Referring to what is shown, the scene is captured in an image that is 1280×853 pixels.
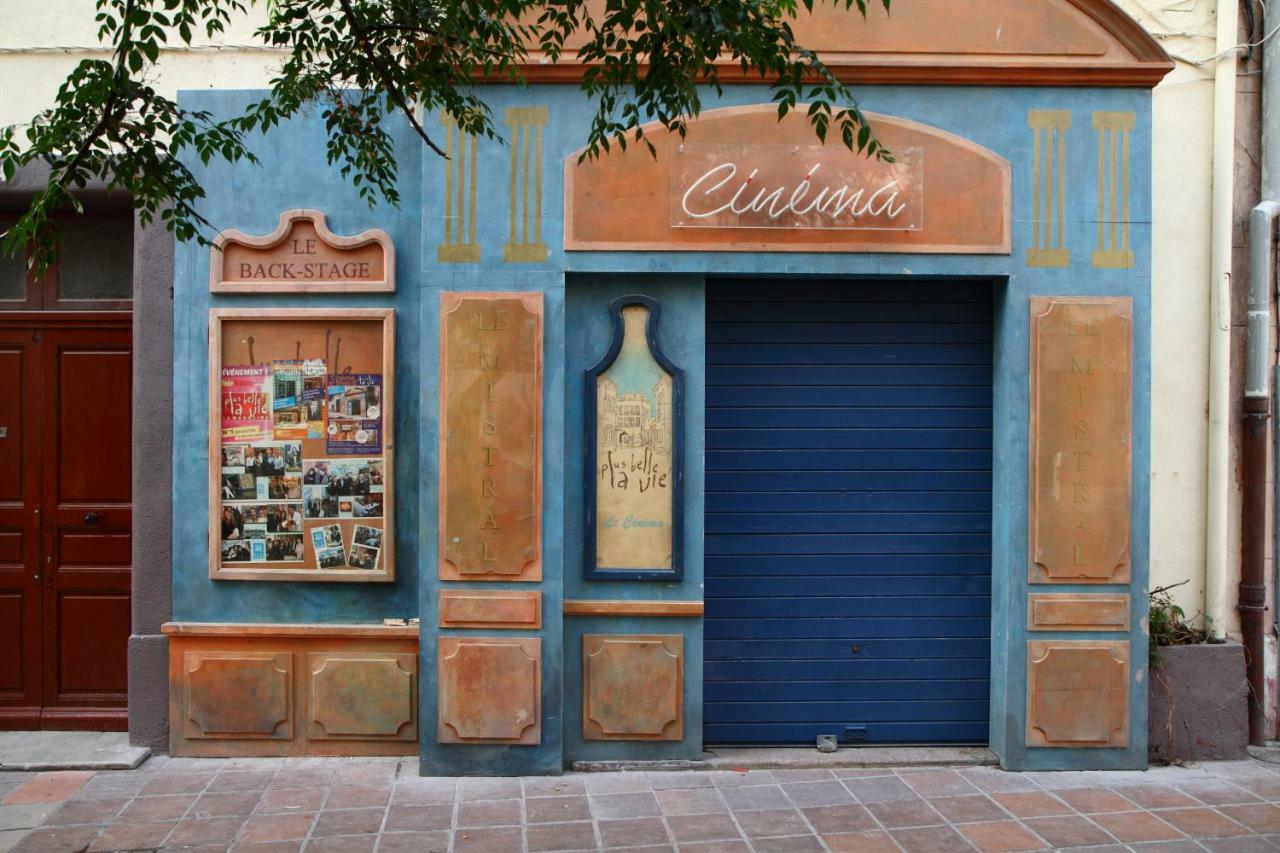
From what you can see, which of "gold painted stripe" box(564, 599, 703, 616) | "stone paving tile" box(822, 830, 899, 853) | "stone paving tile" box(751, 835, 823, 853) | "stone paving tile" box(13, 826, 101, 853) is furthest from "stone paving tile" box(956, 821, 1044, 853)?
"stone paving tile" box(13, 826, 101, 853)

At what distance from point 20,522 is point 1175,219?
793 cm

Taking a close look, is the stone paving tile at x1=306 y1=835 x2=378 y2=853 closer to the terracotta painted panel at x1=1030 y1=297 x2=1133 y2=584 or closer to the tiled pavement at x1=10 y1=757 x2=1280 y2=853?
the tiled pavement at x1=10 y1=757 x2=1280 y2=853

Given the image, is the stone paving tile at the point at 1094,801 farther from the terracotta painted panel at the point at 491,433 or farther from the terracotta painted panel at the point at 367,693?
the terracotta painted panel at the point at 367,693

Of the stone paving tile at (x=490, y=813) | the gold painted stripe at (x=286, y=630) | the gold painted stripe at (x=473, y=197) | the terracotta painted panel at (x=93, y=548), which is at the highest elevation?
the gold painted stripe at (x=473, y=197)

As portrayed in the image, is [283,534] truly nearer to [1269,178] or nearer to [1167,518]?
[1167,518]

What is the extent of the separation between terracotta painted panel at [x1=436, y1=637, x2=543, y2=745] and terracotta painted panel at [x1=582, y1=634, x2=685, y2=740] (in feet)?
1.26

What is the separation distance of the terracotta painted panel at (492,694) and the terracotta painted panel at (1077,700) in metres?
3.06

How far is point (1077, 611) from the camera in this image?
22.5ft

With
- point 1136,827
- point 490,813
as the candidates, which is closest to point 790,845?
point 490,813

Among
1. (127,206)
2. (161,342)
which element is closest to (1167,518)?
(161,342)

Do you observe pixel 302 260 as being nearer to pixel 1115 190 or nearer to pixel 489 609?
pixel 489 609

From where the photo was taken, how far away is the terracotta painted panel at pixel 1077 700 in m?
6.85

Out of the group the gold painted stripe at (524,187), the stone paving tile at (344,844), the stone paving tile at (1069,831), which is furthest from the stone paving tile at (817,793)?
the gold painted stripe at (524,187)

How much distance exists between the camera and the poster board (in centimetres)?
714
